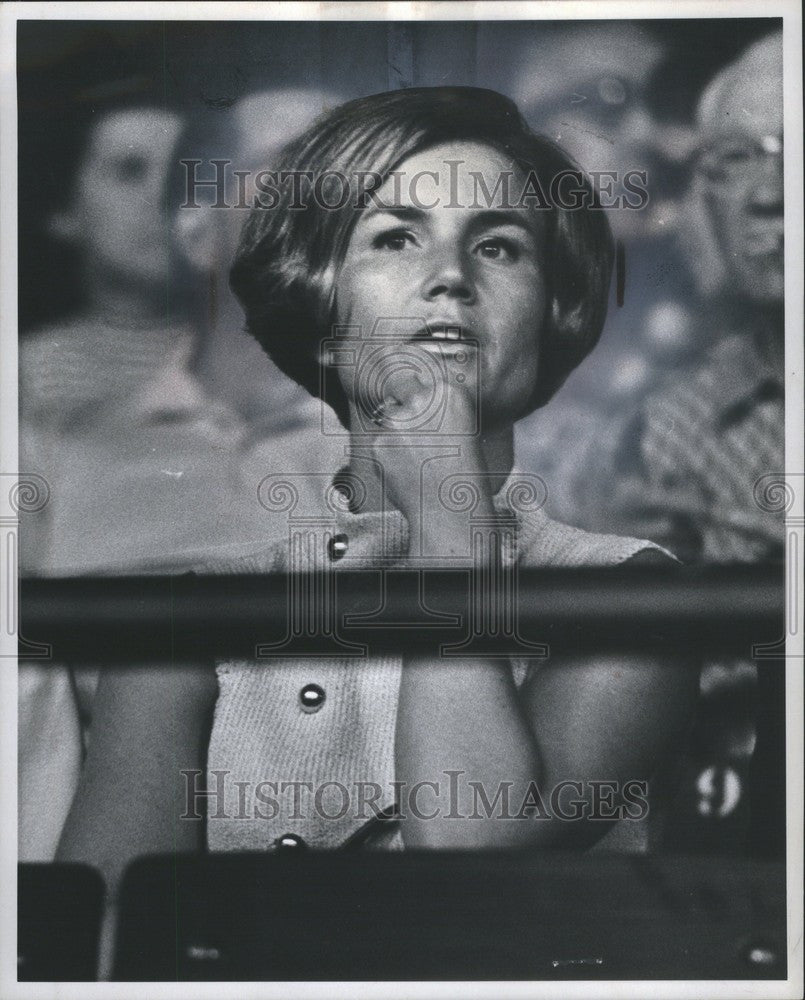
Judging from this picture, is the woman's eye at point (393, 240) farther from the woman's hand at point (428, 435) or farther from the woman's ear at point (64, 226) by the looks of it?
the woman's ear at point (64, 226)

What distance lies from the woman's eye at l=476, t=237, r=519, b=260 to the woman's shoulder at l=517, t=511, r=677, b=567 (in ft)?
2.11

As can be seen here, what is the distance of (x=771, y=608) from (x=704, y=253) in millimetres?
901

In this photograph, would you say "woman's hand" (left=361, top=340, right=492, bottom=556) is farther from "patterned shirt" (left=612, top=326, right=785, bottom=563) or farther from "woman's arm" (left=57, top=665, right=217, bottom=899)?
"woman's arm" (left=57, top=665, right=217, bottom=899)

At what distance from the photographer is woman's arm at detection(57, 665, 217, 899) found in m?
2.77

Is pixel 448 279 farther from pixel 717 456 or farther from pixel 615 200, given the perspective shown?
pixel 717 456

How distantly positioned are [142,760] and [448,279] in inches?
55.7

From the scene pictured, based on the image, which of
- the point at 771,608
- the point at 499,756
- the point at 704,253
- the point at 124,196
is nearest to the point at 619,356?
the point at 704,253

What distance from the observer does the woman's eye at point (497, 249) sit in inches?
109

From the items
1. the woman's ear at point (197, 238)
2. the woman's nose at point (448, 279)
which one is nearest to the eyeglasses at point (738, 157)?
the woman's nose at point (448, 279)

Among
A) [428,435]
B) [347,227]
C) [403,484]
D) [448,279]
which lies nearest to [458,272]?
[448,279]

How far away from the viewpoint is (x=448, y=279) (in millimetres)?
2758

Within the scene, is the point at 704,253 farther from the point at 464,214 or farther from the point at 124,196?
the point at 124,196

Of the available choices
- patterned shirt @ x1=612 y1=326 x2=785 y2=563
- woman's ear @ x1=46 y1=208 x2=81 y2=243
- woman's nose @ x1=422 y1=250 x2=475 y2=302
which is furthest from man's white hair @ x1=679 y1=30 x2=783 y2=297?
woman's ear @ x1=46 y1=208 x2=81 y2=243

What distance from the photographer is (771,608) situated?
2783 millimetres
